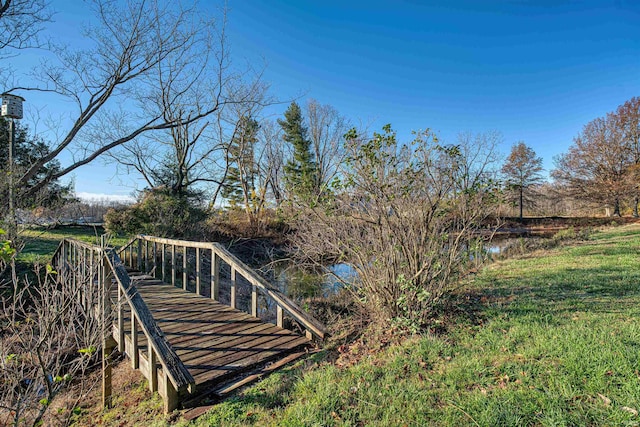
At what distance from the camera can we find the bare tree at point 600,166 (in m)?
22.3

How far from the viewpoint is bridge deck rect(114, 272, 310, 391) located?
318 cm

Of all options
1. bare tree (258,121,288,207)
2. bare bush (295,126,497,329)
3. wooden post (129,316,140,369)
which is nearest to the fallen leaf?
bare bush (295,126,497,329)

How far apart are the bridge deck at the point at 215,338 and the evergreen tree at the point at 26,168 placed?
17.6 feet

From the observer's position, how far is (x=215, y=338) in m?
3.78

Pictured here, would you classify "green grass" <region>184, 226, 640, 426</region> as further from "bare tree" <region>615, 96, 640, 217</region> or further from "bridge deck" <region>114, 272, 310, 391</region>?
"bare tree" <region>615, 96, 640, 217</region>

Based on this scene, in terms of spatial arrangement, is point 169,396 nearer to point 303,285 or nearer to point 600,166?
point 303,285

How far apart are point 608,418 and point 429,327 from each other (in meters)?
1.83

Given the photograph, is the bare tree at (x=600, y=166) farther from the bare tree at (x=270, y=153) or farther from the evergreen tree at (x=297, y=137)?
the bare tree at (x=270, y=153)

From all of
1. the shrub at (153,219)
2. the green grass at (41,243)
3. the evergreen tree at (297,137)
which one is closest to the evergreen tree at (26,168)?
the green grass at (41,243)

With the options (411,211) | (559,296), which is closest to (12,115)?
(411,211)

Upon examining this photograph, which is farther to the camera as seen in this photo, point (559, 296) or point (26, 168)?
point (26, 168)

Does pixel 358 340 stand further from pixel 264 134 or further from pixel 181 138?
pixel 264 134

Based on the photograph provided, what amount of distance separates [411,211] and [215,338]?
9.65 ft

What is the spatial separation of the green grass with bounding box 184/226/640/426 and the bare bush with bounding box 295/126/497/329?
620 millimetres
